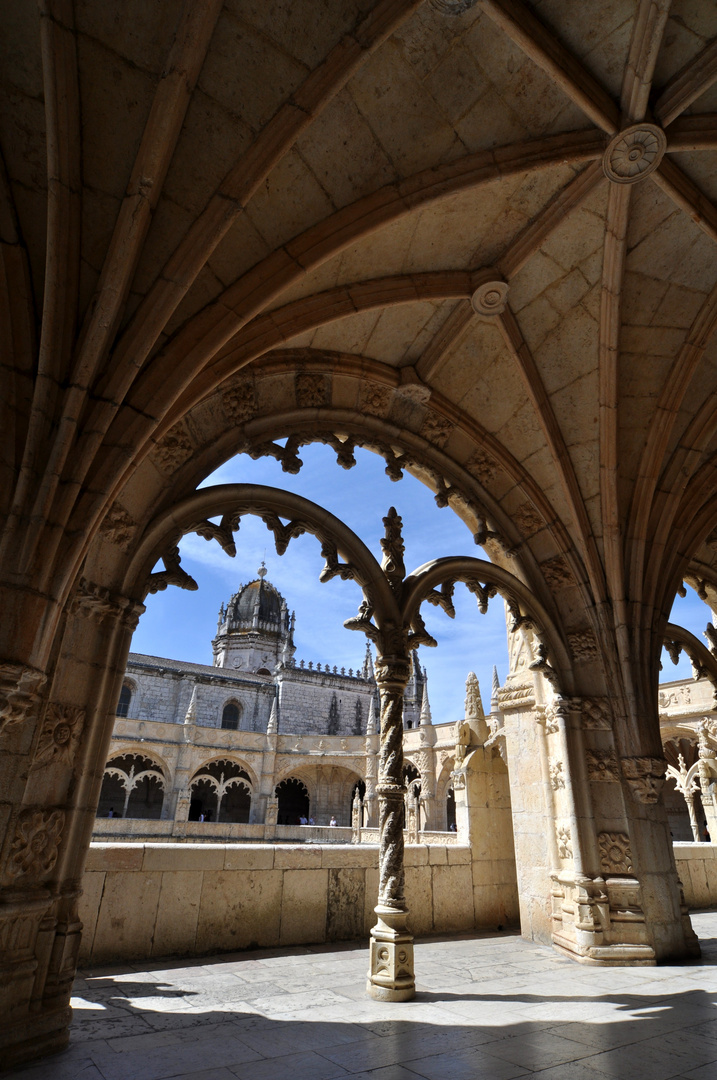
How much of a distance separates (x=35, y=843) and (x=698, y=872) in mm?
9489

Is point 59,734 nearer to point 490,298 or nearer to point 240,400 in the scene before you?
point 240,400

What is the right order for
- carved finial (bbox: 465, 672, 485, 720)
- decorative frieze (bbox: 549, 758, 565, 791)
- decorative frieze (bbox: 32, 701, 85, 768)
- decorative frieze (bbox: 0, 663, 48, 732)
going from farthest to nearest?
carved finial (bbox: 465, 672, 485, 720), decorative frieze (bbox: 549, 758, 565, 791), decorative frieze (bbox: 32, 701, 85, 768), decorative frieze (bbox: 0, 663, 48, 732)

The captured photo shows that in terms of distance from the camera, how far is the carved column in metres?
4.05

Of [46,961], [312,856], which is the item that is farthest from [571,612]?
[46,961]

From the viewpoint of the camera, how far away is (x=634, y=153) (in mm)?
4445

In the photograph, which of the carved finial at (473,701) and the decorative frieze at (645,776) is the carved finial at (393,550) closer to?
the decorative frieze at (645,776)

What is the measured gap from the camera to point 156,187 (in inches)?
132

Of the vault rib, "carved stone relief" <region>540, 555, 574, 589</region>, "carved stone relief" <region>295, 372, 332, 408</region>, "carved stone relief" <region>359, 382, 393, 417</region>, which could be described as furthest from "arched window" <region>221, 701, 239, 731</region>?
the vault rib

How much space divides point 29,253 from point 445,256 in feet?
10.6

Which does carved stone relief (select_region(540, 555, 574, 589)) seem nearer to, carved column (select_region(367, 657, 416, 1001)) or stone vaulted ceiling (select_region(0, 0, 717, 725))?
stone vaulted ceiling (select_region(0, 0, 717, 725))

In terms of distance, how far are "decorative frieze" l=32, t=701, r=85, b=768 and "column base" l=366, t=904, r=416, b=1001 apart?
2.40 m

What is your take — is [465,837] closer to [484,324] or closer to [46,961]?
[46,961]

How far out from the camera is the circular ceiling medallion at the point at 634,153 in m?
4.28

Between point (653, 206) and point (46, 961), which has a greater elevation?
point (653, 206)
